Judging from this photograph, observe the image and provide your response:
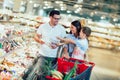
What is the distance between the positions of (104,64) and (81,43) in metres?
0.70

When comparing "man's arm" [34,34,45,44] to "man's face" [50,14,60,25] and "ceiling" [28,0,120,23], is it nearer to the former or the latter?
"man's face" [50,14,60,25]

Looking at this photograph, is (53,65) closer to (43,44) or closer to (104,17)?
(43,44)

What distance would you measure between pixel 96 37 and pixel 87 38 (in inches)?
5.7

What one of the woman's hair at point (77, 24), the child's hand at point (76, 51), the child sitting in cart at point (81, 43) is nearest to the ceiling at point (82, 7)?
the woman's hair at point (77, 24)

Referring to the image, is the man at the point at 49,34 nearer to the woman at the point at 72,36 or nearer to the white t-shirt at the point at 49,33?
the white t-shirt at the point at 49,33

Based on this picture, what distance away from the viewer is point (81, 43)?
4910 millimetres

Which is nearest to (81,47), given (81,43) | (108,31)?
(81,43)

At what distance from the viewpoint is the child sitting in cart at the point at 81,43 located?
4902mm

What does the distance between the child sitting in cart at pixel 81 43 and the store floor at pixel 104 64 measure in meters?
0.14

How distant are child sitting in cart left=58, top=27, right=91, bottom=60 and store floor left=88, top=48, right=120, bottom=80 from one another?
5.7 inches

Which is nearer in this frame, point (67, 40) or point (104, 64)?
point (67, 40)

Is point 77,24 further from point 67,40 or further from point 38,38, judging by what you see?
point 38,38

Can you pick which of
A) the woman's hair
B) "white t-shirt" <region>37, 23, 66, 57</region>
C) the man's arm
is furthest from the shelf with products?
the man's arm

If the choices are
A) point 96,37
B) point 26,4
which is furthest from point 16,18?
point 96,37
